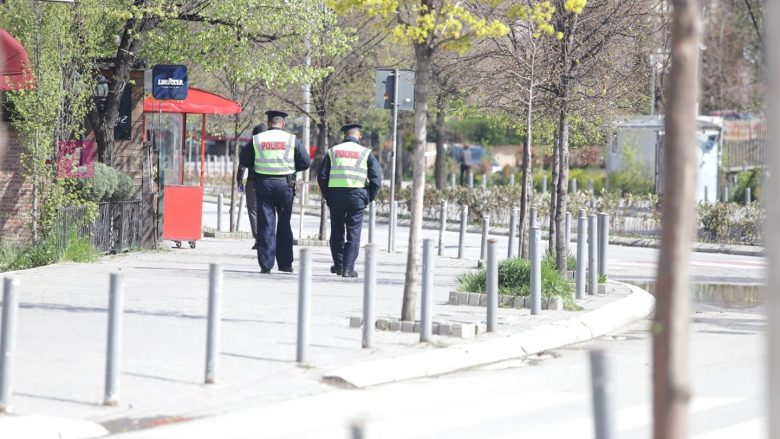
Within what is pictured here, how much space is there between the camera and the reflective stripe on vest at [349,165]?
15.6m

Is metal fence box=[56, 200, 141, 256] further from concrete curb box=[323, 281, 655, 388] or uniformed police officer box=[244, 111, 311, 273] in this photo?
concrete curb box=[323, 281, 655, 388]

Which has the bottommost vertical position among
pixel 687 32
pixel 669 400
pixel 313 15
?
pixel 669 400

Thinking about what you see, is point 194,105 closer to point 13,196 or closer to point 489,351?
point 13,196

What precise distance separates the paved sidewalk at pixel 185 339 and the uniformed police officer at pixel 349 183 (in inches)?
25.3

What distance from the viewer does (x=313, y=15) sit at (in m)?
20.4

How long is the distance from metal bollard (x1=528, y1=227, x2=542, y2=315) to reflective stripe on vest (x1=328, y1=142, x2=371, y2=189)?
11.4 feet

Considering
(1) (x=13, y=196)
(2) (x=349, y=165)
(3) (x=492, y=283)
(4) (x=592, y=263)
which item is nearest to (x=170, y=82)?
(1) (x=13, y=196)

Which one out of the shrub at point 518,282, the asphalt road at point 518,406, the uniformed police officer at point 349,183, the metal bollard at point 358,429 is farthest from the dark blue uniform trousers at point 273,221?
the metal bollard at point 358,429

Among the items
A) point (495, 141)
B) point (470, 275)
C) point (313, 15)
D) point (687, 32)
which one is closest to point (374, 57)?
point (313, 15)

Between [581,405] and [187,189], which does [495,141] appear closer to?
[187,189]

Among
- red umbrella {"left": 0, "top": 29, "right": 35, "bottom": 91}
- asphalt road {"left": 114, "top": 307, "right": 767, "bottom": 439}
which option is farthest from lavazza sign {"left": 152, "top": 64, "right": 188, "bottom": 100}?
asphalt road {"left": 114, "top": 307, "right": 767, "bottom": 439}

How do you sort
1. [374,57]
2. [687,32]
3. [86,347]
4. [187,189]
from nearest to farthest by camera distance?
[687,32] < [86,347] < [187,189] < [374,57]

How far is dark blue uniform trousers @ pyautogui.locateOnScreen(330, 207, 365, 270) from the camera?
1552cm

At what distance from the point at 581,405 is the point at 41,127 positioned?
33.2 feet
